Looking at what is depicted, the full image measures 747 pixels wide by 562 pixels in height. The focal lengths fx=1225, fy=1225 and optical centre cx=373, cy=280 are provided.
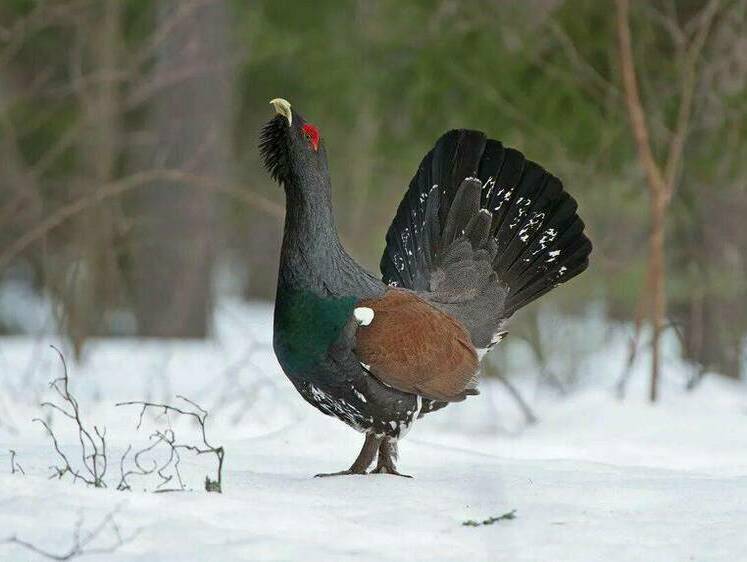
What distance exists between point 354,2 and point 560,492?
10.1 meters

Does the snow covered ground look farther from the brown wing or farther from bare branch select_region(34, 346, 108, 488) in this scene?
the brown wing

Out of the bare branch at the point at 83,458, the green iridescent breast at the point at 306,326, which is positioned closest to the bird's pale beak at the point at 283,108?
the green iridescent breast at the point at 306,326

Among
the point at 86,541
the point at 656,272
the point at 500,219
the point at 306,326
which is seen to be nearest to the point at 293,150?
the point at 306,326

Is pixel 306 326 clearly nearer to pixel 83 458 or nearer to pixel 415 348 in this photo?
pixel 415 348

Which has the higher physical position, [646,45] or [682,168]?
[646,45]

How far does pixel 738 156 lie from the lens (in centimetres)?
846

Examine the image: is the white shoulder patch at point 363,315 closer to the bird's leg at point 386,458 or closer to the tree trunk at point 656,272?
the bird's leg at point 386,458

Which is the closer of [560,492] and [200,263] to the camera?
[560,492]

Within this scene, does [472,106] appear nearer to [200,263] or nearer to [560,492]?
[200,263]

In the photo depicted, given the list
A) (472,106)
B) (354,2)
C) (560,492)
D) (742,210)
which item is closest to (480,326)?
(560,492)

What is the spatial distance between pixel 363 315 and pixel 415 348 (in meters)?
0.29

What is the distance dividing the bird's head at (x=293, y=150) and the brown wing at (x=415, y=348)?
0.53m

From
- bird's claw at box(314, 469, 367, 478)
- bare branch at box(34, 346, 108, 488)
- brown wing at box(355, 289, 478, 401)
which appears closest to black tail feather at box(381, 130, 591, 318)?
brown wing at box(355, 289, 478, 401)

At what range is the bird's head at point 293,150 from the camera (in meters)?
4.57
